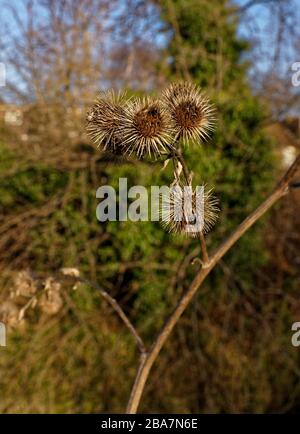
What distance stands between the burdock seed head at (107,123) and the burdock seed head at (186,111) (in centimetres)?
10

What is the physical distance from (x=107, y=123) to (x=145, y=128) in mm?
106

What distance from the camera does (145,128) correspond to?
3.26ft

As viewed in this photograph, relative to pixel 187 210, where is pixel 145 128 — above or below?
above

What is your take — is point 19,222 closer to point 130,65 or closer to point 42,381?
point 42,381

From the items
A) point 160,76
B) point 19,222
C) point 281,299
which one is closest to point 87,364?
point 19,222

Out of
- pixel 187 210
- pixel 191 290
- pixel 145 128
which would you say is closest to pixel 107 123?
pixel 145 128

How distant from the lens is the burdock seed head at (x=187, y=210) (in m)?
1.01

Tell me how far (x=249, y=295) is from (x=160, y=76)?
80.5 inches

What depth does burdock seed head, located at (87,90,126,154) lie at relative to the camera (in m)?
1.06

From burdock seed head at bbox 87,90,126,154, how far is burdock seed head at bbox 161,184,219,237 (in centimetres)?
15

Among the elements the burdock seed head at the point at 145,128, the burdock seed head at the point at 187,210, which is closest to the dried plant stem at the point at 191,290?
the burdock seed head at the point at 187,210

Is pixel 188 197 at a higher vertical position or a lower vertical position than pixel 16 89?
lower

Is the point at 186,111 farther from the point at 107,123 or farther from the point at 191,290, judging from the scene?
the point at 191,290

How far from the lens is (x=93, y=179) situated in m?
3.82
